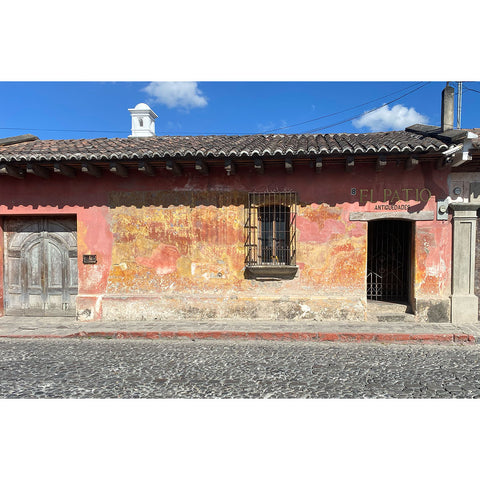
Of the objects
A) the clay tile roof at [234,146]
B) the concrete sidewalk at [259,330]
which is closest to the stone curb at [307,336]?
the concrete sidewalk at [259,330]

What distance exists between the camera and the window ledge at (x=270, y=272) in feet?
24.0

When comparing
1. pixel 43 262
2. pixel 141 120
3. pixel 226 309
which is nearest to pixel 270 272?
pixel 226 309

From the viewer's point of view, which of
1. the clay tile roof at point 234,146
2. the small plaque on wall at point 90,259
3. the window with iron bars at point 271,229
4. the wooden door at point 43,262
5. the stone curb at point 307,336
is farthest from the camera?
the wooden door at point 43,262

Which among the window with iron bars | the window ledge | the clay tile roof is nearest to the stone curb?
the window ledge

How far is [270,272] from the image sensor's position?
24.3 ft

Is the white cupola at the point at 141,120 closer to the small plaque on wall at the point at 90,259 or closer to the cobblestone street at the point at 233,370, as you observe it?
the small plaque on wall at the point at 90,259

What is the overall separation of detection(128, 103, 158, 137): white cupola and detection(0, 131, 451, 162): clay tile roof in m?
2.00

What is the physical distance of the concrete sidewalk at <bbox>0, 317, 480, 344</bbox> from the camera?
20.8 ft

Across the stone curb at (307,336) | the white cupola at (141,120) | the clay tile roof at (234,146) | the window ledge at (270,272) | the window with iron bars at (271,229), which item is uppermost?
the white cupola at (141,120)

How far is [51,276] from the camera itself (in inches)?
318

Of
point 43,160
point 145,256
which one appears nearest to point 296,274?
point 145,256

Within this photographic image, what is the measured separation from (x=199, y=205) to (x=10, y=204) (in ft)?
14.9

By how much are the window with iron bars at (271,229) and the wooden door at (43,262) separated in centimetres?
431
